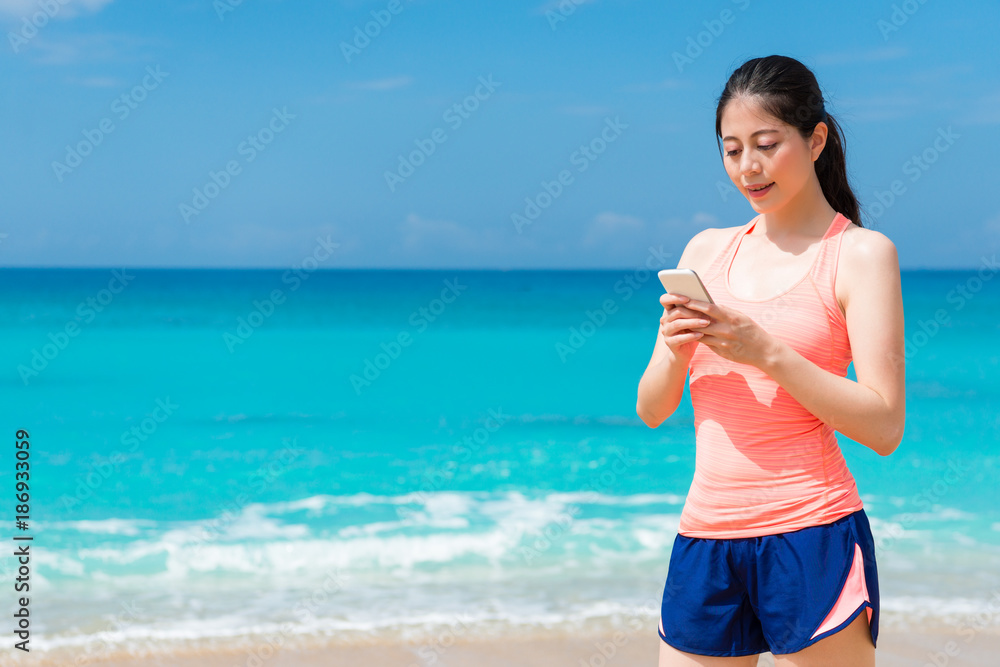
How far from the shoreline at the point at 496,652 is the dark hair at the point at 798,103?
2.88 meters

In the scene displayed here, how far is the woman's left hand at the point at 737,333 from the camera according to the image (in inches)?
61.9

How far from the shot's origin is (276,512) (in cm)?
730

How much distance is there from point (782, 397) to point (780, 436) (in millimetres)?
79

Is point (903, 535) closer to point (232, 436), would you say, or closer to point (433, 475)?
point (433, 475)

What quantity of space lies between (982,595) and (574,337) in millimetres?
21481

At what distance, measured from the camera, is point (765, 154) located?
1719mm

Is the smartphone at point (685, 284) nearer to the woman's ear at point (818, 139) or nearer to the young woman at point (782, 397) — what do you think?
the young woman at point (782, 397)

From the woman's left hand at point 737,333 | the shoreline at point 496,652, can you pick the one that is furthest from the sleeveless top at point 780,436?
the shoreline at point 496,652

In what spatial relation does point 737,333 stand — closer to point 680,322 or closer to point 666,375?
point 680,322

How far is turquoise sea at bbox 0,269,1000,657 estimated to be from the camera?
16.2ft

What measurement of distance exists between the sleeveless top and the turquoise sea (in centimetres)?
306

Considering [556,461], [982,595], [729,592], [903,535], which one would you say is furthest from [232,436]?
[729,592]

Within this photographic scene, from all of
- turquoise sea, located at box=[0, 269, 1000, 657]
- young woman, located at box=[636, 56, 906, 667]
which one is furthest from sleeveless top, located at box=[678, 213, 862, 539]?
turquoise sea, located at box=[0, 269, 1000, 657]

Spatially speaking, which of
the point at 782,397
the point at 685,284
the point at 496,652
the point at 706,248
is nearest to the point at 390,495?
the point at 496,652
